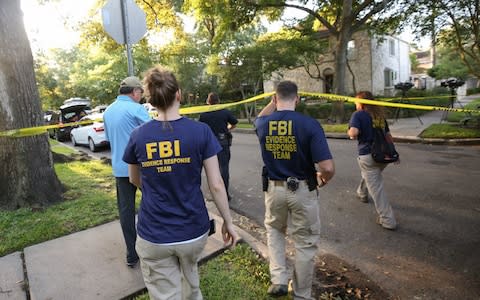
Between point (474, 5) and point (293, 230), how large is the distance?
1276 centimetres

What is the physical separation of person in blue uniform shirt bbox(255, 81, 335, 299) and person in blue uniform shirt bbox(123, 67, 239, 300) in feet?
2.92

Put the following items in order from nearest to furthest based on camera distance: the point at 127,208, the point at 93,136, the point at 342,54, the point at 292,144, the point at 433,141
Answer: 1. the point at 292,144
2. the point at 127,208
3. the point at 433,141
4. the point at 93,136
5. the point at 342,54

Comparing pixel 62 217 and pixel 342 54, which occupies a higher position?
pixel 342 54

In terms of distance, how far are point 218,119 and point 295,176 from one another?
9.41 ft

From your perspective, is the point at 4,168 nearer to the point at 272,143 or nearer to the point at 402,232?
the point at 272,143

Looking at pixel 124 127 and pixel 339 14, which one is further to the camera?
pixel 339 14

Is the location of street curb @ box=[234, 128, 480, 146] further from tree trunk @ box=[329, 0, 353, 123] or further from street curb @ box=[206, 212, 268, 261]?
street curb @ box=[206, 212, 268, 261]

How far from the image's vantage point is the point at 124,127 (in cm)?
311

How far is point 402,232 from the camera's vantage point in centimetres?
423

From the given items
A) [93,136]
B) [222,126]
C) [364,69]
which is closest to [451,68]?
[364,69]

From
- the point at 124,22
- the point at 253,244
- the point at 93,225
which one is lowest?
→ the point at 253,244

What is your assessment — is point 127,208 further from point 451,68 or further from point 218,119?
point 451,68

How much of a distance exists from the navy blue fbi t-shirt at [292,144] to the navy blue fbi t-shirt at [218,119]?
2558mm

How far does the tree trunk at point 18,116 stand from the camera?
15.9ft
